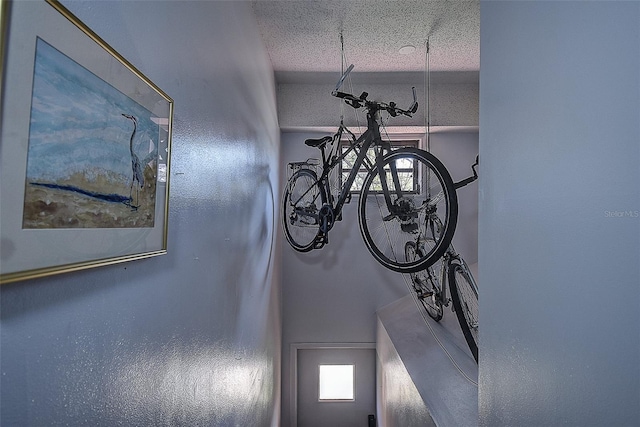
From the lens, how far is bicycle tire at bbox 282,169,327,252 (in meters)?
3.05

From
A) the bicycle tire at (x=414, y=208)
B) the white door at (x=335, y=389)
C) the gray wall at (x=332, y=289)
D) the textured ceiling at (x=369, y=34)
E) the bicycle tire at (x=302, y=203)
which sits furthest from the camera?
the white door at (x=335, y=389)

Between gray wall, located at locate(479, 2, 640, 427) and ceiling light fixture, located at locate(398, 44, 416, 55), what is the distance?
1.85 m

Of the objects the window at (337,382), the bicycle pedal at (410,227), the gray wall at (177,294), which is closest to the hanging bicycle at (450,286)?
the bicycle pedal at (410,227)

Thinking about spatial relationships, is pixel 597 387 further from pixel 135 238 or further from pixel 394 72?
pixel 394 72

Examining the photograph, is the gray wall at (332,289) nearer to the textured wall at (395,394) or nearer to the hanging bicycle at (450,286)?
the textured wall at (395,394)

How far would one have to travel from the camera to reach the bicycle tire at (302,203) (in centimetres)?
305

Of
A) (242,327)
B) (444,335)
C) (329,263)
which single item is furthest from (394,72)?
(242,327)

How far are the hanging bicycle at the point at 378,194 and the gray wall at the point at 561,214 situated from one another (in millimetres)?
707

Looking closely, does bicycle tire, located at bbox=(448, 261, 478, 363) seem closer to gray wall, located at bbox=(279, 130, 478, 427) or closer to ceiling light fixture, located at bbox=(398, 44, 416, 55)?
Result: gray wall, located at bbox=(279, 130, 478, 427)

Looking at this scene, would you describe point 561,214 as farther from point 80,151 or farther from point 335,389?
point 335,389

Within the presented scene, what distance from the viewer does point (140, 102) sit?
0.80 m

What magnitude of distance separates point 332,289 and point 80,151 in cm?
385

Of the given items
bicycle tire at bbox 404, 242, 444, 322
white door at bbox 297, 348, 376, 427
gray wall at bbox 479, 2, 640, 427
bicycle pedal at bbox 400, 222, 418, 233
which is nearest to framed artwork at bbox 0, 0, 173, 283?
gray wall at bbox 479, 2, 640, 427

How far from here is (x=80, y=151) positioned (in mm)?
594
